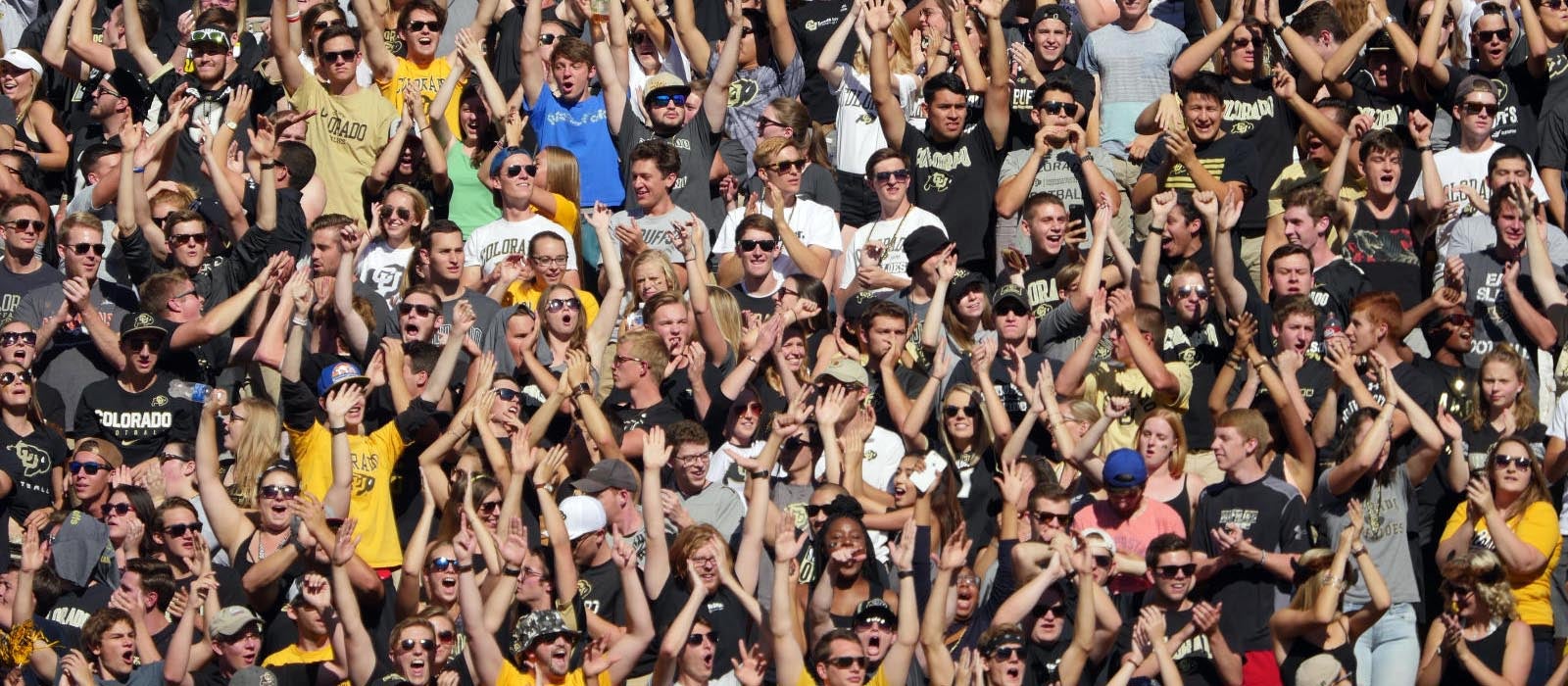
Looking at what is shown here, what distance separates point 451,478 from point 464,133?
144 inches

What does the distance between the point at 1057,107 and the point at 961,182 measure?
67cm

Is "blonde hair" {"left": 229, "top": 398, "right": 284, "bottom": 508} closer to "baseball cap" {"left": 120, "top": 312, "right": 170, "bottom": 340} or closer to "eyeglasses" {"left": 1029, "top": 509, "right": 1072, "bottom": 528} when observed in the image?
"baseball cap" {"left": 120, "top": 312, "right": 170, "bottom": 340}

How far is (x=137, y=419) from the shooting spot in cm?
1673

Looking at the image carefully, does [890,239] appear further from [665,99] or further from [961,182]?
[665,99]

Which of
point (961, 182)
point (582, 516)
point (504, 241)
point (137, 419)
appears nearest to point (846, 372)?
point (582, 516)

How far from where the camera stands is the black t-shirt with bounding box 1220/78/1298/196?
18.3 meters

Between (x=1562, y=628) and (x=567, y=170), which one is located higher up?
(x=567, y=170)

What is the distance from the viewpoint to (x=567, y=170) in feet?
59.8

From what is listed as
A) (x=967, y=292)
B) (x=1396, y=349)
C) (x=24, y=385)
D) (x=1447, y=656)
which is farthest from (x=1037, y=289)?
(x=24, y=385)

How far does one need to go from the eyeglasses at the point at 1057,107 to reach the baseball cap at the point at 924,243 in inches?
53.3

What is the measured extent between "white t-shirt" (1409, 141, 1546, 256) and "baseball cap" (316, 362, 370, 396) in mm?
5885

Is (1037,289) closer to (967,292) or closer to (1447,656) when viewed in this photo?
(967,292)

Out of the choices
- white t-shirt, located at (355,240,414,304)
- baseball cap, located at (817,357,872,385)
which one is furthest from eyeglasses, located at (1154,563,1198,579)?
white t-shirt, located at (355,240,414,304)

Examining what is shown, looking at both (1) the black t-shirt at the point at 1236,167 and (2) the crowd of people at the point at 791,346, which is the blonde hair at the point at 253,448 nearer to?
(2) the crowd of people at the point at 791,346
